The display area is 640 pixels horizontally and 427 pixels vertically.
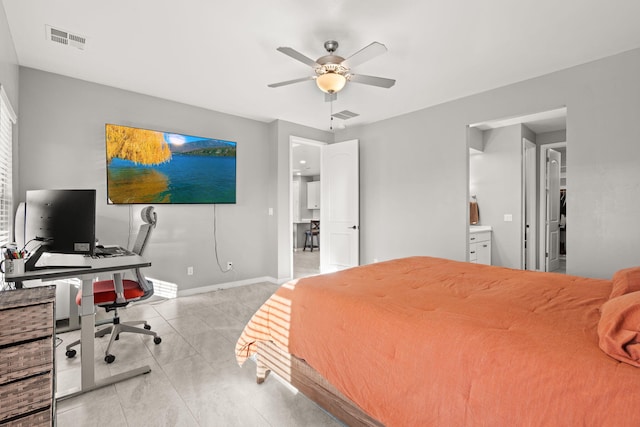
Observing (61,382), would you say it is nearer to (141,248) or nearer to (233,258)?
(141,248)

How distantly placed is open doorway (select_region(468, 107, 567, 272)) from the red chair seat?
16.0 ft

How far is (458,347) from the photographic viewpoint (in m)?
1.22

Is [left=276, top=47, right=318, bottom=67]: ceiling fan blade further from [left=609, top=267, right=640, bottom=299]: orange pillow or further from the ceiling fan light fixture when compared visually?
[left=609, top=267, right=640, bottom=299]: orange pillow

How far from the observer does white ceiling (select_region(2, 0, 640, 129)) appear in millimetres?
2281

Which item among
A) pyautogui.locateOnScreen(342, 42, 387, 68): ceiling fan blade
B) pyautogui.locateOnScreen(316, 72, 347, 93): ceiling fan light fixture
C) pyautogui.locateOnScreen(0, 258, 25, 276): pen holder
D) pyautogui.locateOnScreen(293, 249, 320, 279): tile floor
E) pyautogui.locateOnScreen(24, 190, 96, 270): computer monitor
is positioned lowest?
pyautogui.locateOnScreen(293, 249, 320, 279): tile floor

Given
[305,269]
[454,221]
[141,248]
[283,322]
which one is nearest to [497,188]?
[454,221]

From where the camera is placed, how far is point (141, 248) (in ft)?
9.18

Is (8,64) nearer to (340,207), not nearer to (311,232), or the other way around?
(340,207)

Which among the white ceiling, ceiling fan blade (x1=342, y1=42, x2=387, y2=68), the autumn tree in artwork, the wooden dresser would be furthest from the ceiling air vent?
the wooden dresser

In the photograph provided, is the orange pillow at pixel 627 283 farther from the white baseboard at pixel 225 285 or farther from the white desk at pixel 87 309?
the white baseboard at pixel 225 285

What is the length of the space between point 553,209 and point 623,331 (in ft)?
18.4

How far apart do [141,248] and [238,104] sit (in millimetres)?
2359

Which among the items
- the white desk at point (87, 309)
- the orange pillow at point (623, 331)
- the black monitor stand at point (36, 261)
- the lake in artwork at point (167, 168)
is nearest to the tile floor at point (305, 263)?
the lake in artwork at point (167, 168)

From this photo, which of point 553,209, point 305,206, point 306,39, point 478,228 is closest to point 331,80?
point 306,39
